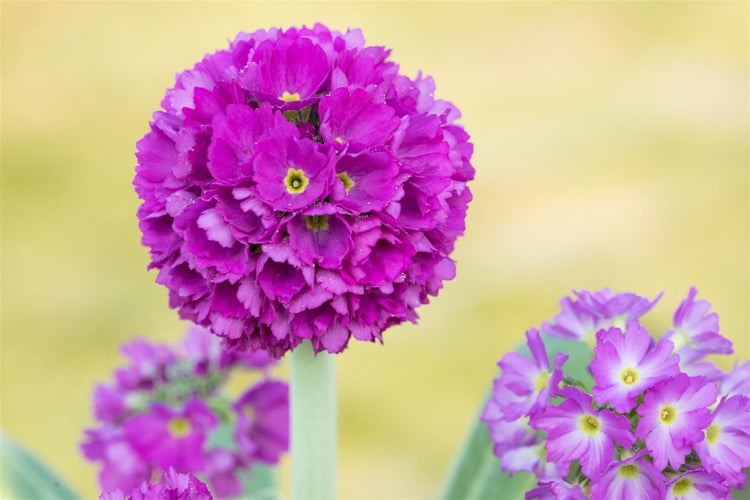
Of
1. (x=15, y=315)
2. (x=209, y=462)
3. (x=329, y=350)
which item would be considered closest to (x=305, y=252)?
(x=329, y=350)

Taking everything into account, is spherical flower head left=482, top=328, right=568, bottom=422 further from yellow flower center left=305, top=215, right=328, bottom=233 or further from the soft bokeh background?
the soft bokeh background

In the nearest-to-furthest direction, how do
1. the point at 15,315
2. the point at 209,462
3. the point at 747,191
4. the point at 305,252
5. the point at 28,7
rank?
the point at 305,252, the point at 209,462, the point at 15,315, the point at 747,191, the point at 28,7

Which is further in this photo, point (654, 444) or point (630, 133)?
point (630, 133)

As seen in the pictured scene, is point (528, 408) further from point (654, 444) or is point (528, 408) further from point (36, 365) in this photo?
point (36, 365)

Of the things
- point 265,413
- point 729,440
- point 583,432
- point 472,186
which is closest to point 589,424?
point 583,432

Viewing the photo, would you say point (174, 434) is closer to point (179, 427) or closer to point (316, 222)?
point (179, 427)

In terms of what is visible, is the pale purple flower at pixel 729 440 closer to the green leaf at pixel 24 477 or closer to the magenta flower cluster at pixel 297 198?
the magenta flower cluster at pixel 297 198

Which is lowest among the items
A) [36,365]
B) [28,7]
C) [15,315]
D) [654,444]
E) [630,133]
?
[654,444]

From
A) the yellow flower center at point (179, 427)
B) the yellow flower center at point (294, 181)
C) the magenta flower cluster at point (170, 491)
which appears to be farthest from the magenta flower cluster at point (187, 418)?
the yellow flower center at point (294, 181)
